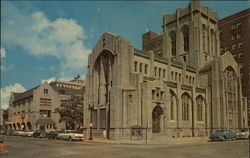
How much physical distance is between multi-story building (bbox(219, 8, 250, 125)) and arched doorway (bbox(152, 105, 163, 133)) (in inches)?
1520

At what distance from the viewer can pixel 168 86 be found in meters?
53.4

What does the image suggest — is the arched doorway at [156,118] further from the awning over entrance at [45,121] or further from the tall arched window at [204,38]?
the awning over entrance at [45,121]

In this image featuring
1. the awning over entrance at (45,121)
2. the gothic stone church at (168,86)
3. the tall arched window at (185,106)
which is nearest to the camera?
the gothic stone church at (168,86)

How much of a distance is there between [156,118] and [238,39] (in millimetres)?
46931

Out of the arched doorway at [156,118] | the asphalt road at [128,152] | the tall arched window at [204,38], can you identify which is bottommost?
the asphalt road at [128,152]

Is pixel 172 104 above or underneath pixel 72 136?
above

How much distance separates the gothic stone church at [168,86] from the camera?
47219 mm

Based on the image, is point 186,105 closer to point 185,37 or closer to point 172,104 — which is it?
point 172,104

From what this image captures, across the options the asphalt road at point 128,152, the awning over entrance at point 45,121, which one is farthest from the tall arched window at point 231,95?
the awning over entrance at point 45,121

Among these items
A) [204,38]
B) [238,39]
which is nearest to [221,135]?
[204,38]

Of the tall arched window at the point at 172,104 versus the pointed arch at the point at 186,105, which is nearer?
the tall arched window at the point at 172,104

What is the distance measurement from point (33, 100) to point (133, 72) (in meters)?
40.9

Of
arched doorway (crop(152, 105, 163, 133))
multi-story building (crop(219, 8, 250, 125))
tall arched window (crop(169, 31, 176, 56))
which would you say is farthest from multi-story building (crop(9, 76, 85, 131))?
multi-story building (crop(219, 8, 250, 125))

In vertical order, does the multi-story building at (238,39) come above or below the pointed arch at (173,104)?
above
